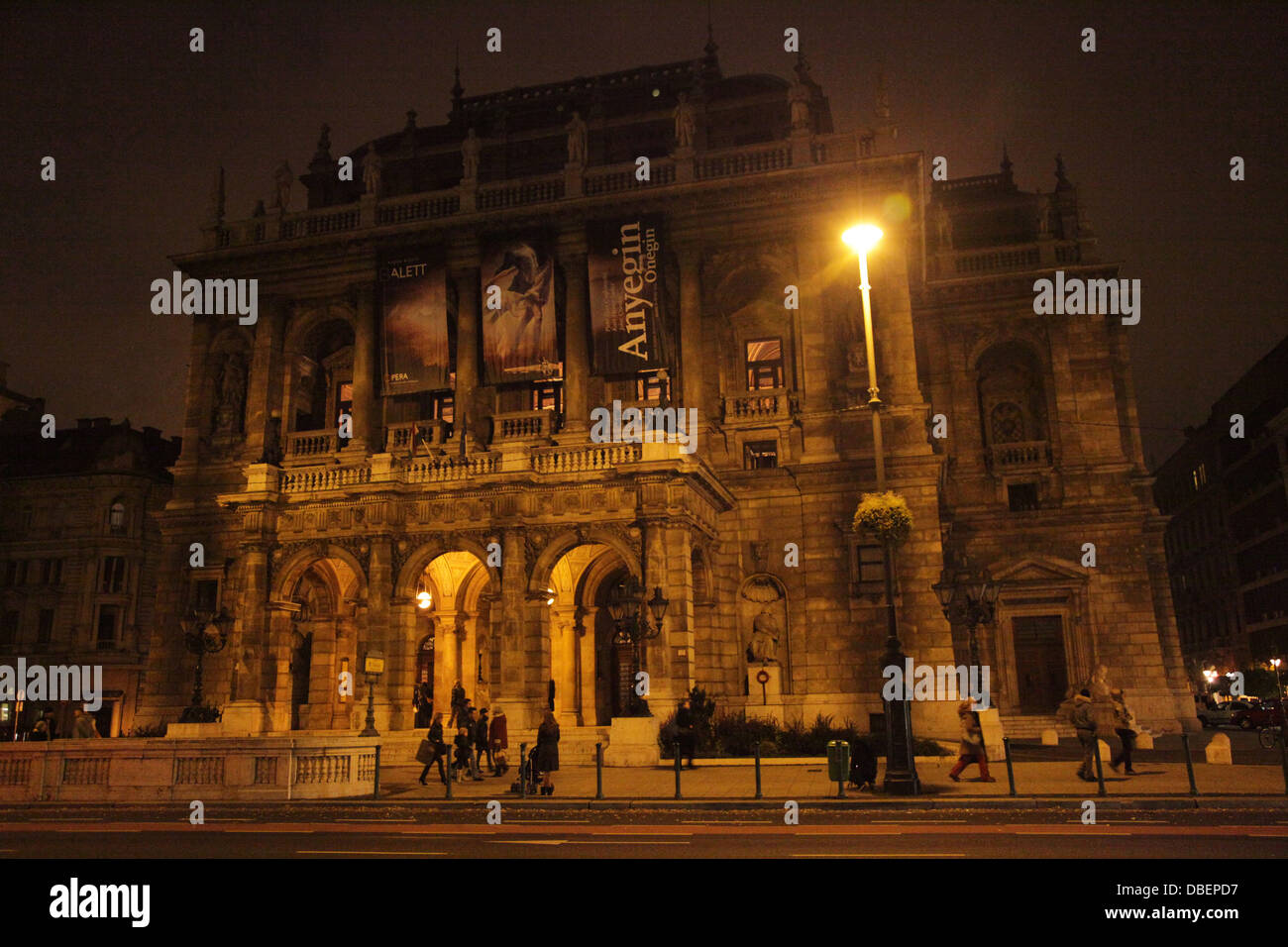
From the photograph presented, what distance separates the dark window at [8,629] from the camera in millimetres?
56125

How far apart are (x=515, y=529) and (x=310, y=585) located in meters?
11.2

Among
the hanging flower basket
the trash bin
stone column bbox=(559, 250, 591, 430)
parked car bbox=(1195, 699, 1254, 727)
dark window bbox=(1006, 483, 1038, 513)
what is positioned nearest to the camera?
the trash bin

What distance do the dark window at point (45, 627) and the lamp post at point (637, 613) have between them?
4299 cm

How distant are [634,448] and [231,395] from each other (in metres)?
19.9

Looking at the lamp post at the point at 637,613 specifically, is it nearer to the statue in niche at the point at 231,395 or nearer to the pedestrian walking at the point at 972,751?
the pedestrian walking at the point at 972,751

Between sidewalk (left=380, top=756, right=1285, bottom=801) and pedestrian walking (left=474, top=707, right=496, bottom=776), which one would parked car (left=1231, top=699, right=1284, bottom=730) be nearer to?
sidewalk (left=380, top=756, right=1285, bottom=801)

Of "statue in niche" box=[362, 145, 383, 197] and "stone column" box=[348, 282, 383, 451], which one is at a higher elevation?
"statue in niche" box=[362, 145, 383, 197]

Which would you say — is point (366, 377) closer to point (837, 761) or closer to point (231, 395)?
point (231, 395)

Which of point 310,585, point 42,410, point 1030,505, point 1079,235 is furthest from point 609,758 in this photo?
point 42,410

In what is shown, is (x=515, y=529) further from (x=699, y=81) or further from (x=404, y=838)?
(x=699, y=81)

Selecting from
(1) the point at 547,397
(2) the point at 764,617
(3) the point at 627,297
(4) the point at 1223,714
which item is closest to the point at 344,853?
(2) the point at 764,617

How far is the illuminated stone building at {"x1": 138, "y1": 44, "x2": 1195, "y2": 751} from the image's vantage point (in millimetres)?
31672

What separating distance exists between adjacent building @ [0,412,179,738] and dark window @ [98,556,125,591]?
0.17 ft

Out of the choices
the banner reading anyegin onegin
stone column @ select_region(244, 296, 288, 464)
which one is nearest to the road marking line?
the banner reading anyegin onegin
